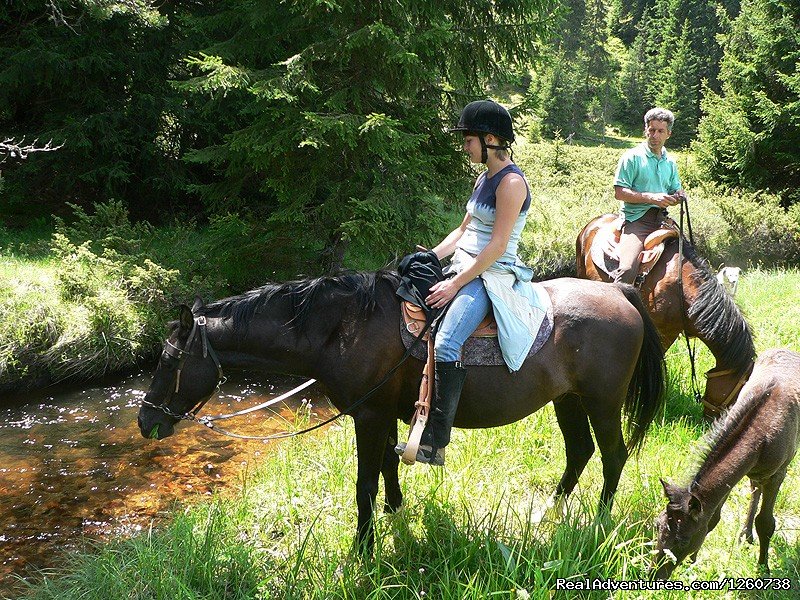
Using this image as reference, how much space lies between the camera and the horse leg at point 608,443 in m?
3.92

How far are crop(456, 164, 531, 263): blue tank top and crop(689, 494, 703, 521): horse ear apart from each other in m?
1.70

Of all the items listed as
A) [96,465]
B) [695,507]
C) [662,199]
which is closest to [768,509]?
[695,507]

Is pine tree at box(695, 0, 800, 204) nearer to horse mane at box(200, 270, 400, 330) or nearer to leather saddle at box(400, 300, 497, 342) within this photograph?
leather saddle at box(400, 300, 497, 342)

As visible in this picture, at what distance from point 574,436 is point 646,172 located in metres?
3.10

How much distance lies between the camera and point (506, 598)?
342 cm

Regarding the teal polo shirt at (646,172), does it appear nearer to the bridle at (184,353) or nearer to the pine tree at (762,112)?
the bridle at (184,353)

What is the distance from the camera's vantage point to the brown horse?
315cm

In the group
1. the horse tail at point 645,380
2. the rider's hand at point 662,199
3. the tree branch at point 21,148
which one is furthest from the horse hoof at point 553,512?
the tree branch at point 21,148

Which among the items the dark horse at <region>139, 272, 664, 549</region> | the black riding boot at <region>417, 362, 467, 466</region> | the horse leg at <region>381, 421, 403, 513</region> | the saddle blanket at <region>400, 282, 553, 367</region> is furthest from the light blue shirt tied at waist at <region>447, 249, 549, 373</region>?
the horse leg at <region>381, 421, 403, 513</region>

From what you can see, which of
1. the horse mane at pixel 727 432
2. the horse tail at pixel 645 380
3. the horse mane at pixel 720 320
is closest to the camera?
the horse mane at pixel 727 432

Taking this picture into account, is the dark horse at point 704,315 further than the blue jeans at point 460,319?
Yes

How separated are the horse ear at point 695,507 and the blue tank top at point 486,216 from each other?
1.70 metres

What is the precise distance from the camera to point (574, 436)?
4.32 m

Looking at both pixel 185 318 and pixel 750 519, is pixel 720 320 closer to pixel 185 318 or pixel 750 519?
pixel 750 519
